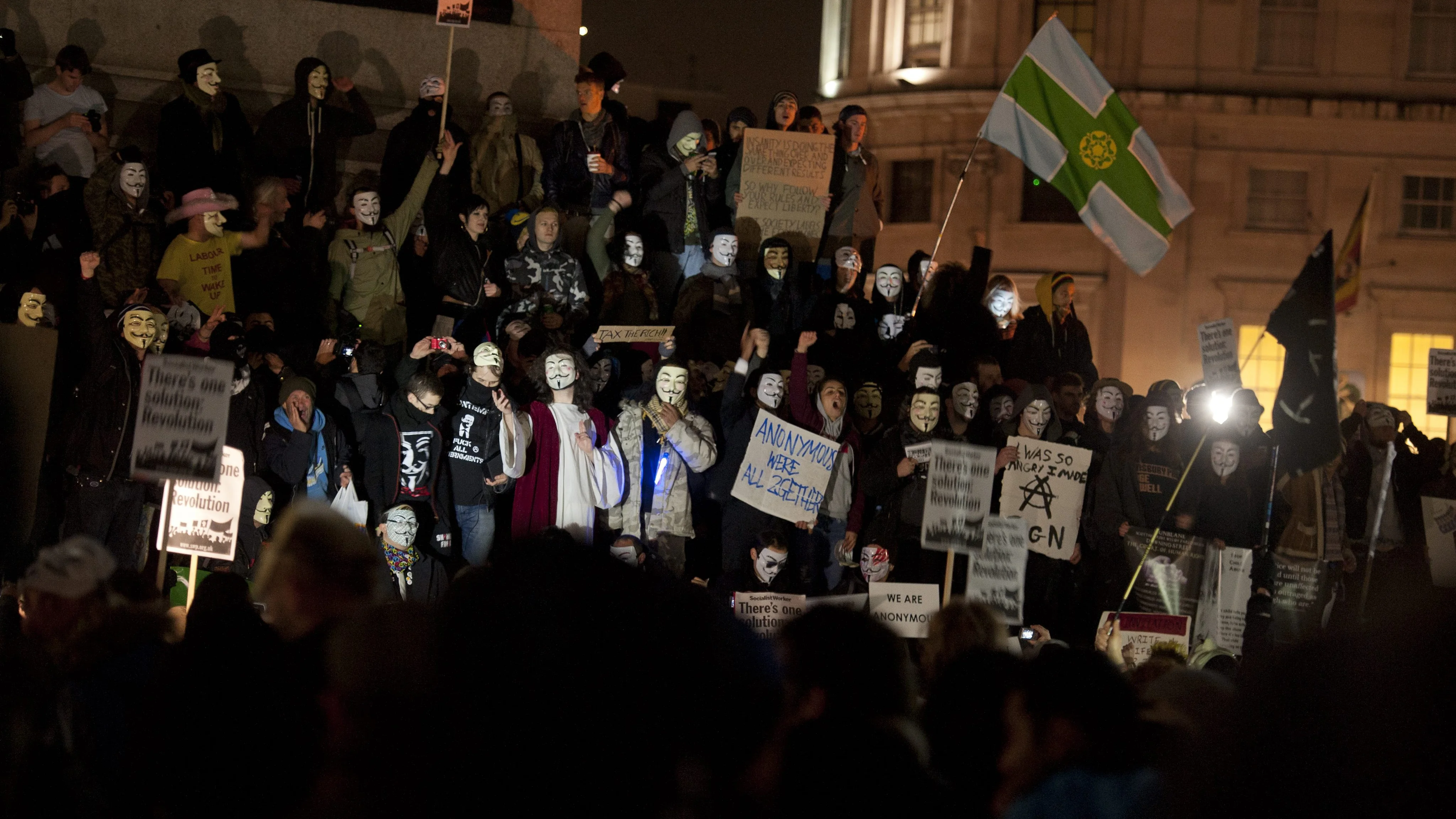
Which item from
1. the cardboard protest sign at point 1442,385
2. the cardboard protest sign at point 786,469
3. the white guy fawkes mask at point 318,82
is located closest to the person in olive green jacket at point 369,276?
the white guy fawkes mask at point 318,82

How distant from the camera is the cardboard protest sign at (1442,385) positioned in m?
12.8

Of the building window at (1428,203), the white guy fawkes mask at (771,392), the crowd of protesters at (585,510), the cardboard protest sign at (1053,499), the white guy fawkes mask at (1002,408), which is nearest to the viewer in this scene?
the crowd of protesters at (585,510)

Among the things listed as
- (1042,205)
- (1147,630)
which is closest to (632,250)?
(1147,630)

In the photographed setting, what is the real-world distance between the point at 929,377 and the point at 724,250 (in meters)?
1.92

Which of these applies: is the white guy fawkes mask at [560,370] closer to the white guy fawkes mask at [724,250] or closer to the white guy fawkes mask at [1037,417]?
the white guy fawkes mask at [724,250]

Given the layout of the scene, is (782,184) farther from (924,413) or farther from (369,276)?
(369,276)

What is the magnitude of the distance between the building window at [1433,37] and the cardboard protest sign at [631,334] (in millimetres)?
25564

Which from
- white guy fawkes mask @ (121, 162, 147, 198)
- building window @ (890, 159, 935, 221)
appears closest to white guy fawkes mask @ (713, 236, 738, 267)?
white guy fawkes mask @ (121, 162, 147, 198)

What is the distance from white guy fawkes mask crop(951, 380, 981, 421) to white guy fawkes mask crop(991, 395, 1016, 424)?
0.25m

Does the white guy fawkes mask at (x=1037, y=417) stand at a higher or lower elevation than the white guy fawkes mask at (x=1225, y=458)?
higher

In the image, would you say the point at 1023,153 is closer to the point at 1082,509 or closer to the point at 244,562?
the point at 1082,509

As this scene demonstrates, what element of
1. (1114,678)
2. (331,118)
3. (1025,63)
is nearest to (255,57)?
(331,118)

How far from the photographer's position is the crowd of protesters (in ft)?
8.95

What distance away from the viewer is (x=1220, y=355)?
11312mm
